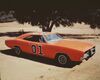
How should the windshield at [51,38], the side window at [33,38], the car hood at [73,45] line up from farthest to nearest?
the side window at [33,38], the windshield at [51,38], the car hood at [73,45]

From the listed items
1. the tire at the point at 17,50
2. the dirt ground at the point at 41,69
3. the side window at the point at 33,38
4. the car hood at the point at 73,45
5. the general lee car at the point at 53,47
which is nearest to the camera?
the dirt ground at the point at 41,69

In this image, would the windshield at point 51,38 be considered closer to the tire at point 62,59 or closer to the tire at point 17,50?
the tire at point 62,59

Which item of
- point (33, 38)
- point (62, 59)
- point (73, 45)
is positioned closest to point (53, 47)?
point (62, 59)

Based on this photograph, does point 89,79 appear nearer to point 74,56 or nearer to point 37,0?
point 74,56

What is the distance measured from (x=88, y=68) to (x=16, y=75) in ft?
9.27

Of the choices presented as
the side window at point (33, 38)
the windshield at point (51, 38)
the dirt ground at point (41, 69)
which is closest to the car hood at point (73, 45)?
the windshield at point (51, 38)

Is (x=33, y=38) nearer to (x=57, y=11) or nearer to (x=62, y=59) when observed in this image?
(x=62, y=59)

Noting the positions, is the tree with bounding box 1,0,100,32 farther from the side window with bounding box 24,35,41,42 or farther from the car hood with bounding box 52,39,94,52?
the car hood with bounding box 52,39,94,52

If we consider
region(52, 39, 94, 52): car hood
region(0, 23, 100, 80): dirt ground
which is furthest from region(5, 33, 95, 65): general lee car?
region(0, 23, 100, 80): dirt ground

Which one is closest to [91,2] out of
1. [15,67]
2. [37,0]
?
[37,0]

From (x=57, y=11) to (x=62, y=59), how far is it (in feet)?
45.0

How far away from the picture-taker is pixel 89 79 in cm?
762

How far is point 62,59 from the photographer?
1008 centimetres

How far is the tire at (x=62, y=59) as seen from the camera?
991cm
